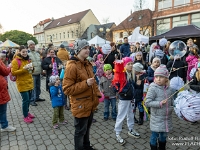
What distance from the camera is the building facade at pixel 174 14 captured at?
25.0 m

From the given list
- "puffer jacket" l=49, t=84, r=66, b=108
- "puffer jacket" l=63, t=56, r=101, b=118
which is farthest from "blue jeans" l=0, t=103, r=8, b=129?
"puffer jacket" l=63, t=56, r=101, b=118

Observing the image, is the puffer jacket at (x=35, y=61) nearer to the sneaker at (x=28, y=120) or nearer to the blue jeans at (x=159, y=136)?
the sneaker at (x=28, y=120)

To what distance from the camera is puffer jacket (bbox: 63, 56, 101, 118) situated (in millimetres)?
2451

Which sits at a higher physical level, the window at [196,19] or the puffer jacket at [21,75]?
the window at [196,19]

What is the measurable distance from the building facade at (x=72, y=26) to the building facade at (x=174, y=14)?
76.7ft

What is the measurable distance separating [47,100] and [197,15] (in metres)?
26.6

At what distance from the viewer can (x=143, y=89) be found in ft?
13.1

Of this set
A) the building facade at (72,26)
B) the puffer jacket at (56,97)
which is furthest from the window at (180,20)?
the puffer jacket at (56,97)

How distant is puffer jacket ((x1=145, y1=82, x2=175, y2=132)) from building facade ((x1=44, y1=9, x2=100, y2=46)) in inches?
1790

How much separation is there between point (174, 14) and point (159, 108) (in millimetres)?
29004

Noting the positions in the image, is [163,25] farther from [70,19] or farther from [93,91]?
[70,19]

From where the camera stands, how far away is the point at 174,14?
89.5ft

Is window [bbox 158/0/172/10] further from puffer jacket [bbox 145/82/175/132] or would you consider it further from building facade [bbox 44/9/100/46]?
puffer jacket [bbox 145/82/175/132]

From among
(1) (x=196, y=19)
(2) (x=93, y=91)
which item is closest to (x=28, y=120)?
(2) (x=93, y=91)
